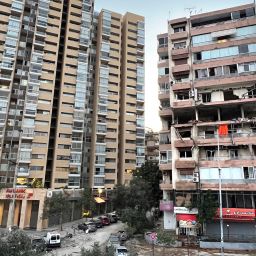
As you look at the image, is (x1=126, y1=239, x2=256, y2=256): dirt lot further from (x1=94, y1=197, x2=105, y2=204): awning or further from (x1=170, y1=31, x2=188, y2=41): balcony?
(x1=170, y1=31, x2=188, y2=41): balcony

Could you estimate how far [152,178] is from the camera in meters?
55.0

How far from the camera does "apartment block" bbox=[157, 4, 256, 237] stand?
4081 centimetres

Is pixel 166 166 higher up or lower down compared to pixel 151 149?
→ lower down

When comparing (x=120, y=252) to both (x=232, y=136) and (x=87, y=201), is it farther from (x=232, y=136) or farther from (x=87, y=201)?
(x=87, y=201)

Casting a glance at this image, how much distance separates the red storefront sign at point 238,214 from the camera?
126 ft

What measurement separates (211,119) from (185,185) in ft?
41.9

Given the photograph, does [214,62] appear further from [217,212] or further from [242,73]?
[217,212]

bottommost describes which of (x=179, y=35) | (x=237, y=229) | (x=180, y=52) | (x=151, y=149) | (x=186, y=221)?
(x=237, y=229)

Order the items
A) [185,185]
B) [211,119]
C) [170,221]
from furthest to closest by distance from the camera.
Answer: [211,119] → [170,221] → [185,185]

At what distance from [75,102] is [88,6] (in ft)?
105

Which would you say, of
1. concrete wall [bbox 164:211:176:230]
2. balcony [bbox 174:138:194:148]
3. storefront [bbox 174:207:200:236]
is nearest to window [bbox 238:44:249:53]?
balcony [bbox 174:138:194:148]

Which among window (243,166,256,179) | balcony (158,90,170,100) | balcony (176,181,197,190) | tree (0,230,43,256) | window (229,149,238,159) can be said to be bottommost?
tree (0,230,43,256)

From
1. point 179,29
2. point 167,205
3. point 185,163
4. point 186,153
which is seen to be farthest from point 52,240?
point 179,29

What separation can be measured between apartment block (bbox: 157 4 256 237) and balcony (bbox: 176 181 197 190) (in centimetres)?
7
